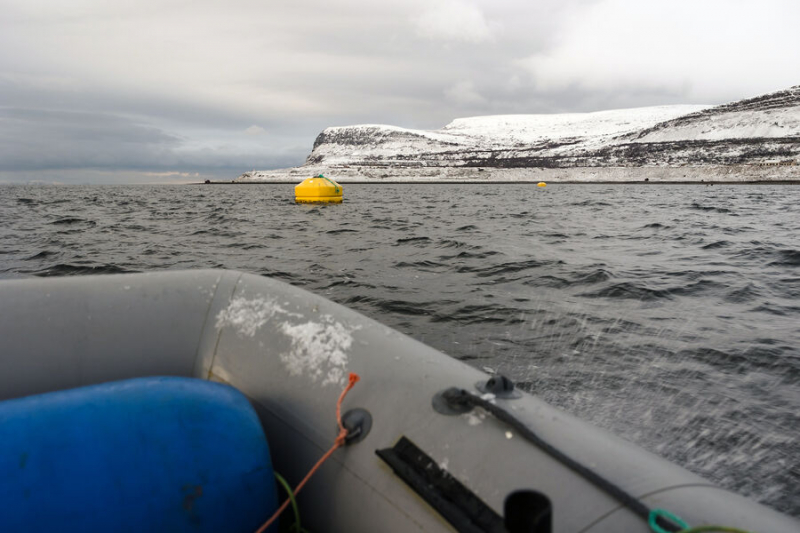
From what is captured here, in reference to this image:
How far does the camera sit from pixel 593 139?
124 metres

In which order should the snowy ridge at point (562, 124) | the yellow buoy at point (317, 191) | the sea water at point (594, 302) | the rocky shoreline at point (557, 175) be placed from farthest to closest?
the snowy ridge at point (562, 124) < the rocky shoreline at point (557, 175) < the yellow buoy at point (317, 191) < the sea water at point (594, 302)

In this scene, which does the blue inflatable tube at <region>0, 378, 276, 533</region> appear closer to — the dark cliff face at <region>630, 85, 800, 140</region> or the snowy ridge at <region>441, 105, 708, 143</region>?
the dark cliff face at <region>630, 85, 800, 140</region>

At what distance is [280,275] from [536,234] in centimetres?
721

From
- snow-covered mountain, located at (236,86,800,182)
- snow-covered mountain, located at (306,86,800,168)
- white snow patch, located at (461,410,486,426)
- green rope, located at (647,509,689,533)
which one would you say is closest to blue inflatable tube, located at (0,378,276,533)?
white snow patch, located at (461,410,486,426)

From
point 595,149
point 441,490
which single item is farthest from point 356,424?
point 595,149

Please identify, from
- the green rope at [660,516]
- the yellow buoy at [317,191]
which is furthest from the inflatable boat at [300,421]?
the yellow buoy at [317,191]

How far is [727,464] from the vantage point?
2758 millimetres

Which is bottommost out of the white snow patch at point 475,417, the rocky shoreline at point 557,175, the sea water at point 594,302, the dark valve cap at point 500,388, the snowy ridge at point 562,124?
the sea water at point 594,302

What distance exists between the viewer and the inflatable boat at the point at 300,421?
1272 mm

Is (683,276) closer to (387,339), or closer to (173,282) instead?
(387,339)

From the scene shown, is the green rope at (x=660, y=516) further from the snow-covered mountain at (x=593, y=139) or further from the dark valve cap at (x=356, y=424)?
the snow-covered mountain at (x=593, y=139)

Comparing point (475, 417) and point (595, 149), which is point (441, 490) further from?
point (595, 149)

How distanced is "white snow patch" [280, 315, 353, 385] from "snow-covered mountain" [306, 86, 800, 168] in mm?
88816

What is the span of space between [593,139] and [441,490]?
138m
